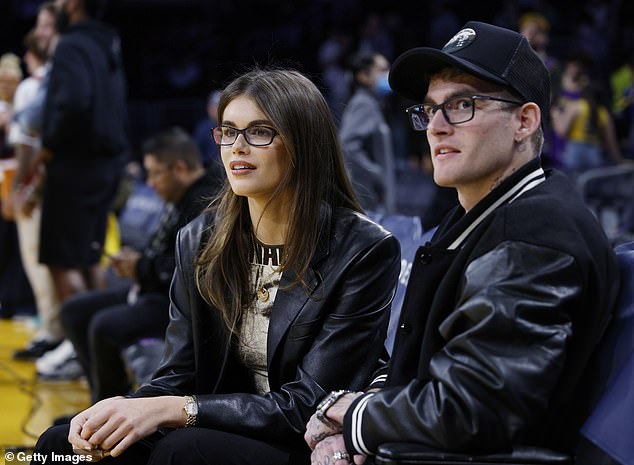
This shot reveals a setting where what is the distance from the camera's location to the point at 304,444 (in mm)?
2896

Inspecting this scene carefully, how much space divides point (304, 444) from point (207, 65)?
15.4 metres

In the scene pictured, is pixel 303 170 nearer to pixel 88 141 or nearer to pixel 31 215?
pixel 88 141

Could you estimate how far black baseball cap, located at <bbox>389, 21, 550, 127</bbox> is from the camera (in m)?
2.35

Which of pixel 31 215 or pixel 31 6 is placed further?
pixel 31 6

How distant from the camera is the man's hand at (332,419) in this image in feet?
8.16

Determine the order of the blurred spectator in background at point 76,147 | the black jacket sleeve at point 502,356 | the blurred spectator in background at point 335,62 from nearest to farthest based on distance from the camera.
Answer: the black jacket sleeve at point 502,356
the blurred spectator in background at point 76,147
the blurred spectator in background at point 335,62

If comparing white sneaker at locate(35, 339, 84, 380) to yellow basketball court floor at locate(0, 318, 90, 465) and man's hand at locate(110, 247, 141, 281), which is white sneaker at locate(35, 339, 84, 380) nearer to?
yellow basketball court floor at locate(0, 318, 90, 465)

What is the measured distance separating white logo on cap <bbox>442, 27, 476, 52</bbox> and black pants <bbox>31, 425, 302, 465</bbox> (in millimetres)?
1110

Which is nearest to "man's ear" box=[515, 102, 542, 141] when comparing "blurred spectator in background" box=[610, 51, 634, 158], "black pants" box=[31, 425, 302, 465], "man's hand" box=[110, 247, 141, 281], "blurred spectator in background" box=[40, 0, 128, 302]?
"black pants" box=[31, 425, 302, 465]

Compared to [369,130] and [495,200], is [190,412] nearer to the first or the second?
[495,200]

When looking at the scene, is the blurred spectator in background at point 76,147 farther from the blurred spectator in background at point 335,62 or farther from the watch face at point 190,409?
the blurred spectator in background at point 335,62

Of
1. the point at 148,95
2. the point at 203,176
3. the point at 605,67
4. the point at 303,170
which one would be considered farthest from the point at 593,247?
the point at 148,95

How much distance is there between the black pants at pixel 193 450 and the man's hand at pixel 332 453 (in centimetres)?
26

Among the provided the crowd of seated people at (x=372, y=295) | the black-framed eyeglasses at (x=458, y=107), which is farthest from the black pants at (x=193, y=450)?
the black-framed eyeglasses at (x=458, y=107)
